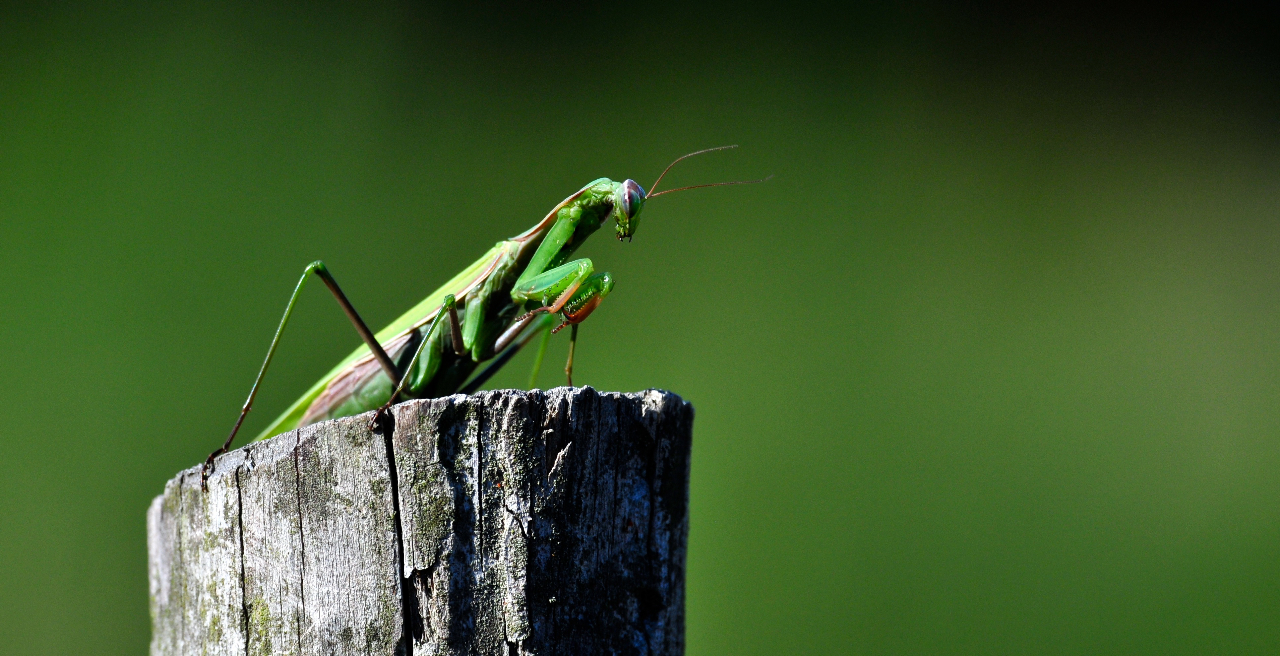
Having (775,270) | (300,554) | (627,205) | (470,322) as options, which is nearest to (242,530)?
(300,554)

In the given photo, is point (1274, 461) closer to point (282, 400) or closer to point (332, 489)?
point (332, 489)

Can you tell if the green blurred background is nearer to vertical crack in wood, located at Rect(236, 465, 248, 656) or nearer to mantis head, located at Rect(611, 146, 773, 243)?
mantis head, located at Rect(611, 146, 773, 243)

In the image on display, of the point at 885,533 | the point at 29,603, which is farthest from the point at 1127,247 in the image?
the point at 29,603

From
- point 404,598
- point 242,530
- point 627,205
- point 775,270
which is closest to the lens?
point 404,598

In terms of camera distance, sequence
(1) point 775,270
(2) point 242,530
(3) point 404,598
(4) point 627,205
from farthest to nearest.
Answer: (1) point 775,270
(4) point 627,205
(2) point 242,530
(3) point 404,598

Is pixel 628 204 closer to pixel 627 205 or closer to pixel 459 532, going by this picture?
pixel 627 205

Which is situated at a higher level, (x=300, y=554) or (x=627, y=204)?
(x=627, y=204)

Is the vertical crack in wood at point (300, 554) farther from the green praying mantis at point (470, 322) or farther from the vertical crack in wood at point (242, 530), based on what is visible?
the green praying mantis at point (470, 322)
